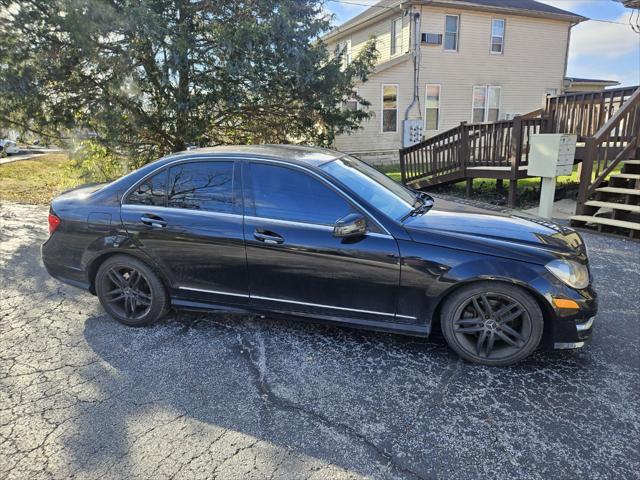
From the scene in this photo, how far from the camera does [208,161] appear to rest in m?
3.46

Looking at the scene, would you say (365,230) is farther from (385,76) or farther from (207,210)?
(385,76)

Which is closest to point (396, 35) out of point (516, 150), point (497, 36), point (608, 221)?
point (497, 36)

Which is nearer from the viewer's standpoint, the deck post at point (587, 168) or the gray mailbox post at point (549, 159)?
the deck post at point (587, 168)

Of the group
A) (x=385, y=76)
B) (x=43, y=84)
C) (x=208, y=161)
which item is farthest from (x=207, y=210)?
(x=385, y=76)

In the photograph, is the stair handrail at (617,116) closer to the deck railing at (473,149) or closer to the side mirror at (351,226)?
the deck railing at (473,149)

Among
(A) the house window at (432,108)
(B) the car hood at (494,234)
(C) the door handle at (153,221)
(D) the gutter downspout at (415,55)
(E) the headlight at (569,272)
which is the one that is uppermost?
(D) the gutter downspout at (415,55)

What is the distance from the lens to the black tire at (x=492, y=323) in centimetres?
285

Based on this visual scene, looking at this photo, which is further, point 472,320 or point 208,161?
point 208,161

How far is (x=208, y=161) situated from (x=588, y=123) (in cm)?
779

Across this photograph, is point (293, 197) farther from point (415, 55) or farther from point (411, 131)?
point (415, 55)

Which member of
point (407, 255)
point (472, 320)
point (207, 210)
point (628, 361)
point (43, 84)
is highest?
point (43, 84)

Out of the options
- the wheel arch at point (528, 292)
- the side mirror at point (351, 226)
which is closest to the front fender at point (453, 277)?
the wheel arch at point (528, 292)

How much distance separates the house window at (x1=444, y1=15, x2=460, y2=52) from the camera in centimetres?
1664

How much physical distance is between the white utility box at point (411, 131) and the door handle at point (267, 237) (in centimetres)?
1479
